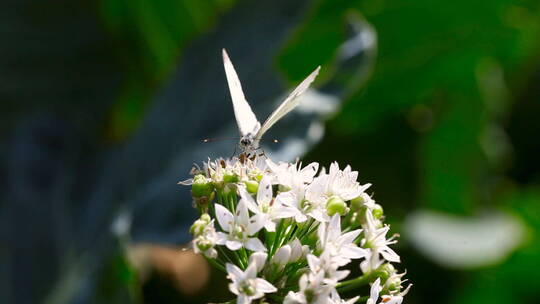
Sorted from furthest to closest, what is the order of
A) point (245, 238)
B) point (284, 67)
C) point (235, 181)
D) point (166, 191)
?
point (284, 67) → point (166, 191) → point (235, 181) → point (245, 238)

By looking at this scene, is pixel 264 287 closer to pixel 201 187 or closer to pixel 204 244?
pixel 204 244

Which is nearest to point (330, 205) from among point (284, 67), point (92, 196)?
point (92, 196)

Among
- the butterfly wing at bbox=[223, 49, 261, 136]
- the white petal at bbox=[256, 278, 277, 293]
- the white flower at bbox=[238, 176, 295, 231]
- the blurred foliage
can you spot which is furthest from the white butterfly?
the blurred foliage

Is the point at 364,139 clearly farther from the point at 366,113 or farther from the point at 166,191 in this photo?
the point at 166,191

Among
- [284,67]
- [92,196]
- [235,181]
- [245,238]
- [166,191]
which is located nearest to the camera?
[245,238]

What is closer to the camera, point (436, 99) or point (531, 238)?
point (531, 238)

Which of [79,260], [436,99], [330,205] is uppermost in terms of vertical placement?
[330,205]
